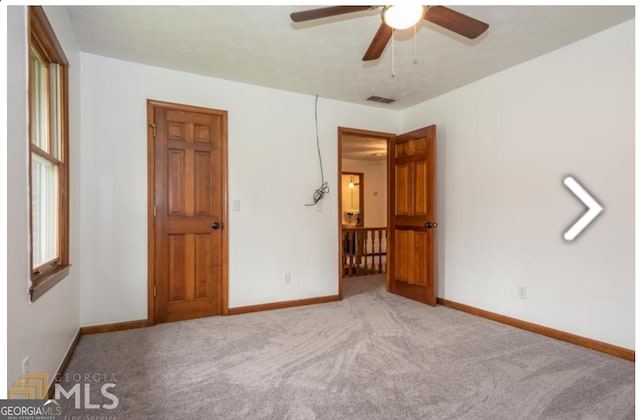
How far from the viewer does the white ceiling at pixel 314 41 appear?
2500 millimetres

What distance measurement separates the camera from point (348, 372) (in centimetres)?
237

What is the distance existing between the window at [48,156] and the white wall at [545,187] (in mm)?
3685

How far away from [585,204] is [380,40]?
6.96 feet

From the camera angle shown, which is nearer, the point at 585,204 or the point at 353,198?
the point at 585,204

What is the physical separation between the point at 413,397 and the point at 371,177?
7735 mm

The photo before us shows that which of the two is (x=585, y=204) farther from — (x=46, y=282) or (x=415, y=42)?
(x=46, y=282)

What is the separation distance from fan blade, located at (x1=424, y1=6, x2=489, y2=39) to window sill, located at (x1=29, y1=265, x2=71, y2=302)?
251 centimetres

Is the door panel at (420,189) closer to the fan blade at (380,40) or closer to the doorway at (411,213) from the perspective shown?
the doorway at (411,213)

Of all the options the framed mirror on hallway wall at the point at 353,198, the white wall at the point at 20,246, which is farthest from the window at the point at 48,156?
the framed mirror on hallway wall at the point at 353,198

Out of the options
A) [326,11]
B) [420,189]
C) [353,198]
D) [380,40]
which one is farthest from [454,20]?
[353,198]

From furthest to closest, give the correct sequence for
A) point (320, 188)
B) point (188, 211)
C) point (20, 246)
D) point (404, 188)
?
point (404, 188), point (320, 188), point (188, 211), point (20, 246)

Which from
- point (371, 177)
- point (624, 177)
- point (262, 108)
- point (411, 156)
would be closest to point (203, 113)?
point (262, 108)

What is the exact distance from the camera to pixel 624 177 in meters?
2.60

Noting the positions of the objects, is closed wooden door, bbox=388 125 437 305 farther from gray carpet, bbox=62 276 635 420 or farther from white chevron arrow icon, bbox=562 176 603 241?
white chevron arrow icon, bbox=562 176 603 241
